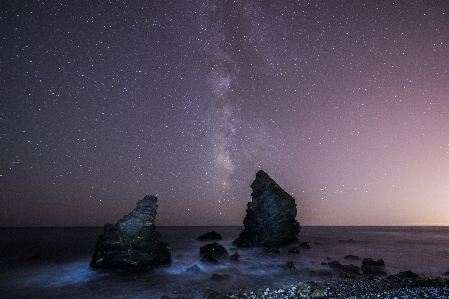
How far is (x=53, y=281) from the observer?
2205 centimetres

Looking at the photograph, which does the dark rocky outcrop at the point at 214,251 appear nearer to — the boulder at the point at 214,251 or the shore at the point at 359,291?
the boulder at the point at 214,251

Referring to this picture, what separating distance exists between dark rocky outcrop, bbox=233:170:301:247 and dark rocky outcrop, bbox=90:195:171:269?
2219 cm

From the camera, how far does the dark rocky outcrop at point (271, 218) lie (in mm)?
42281

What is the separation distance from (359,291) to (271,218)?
27.6 m

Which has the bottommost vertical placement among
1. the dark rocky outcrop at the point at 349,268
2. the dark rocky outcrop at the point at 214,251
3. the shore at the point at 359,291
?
the dark rocky outcrop at the point at 214,251

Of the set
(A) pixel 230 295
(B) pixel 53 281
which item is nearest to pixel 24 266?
(B) pixel 53 281

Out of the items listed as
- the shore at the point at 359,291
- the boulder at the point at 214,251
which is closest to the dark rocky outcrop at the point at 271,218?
the boulder at the point at 214,251

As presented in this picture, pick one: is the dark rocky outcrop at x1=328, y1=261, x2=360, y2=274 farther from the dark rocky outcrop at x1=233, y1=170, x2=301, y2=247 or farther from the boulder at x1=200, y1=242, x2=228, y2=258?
the dark rocky outcrop at x1=233, y1=170, x2=301, y2=247

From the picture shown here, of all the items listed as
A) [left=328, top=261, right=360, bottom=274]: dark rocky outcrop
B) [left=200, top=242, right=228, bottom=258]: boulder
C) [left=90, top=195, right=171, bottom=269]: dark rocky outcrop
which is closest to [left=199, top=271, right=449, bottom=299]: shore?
[left=328, top=261, right=360, bottom=274]: dark rocky outcrop

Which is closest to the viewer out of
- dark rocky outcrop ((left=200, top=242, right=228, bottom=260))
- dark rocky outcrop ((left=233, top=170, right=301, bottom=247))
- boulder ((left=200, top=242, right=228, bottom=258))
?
dark rocky outcrop ((left=200, top=242, right=228, bottom=260))

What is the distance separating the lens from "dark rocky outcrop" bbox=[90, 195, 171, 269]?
23703mm

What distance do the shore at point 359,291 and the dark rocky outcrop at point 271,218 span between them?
24.1 meters

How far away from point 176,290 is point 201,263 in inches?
431

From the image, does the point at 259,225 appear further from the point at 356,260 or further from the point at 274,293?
the point at 274,293
